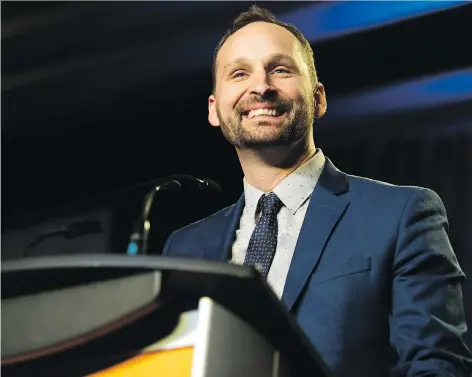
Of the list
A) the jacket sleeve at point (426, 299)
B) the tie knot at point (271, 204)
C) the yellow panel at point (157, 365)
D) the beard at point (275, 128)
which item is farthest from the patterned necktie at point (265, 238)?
the yellow panel at point (157, 365)

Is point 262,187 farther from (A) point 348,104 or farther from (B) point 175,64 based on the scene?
(B) point 175,64

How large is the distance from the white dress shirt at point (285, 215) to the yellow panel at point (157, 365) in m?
0.58

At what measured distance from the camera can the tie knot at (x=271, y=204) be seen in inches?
52.2

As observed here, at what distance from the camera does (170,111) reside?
2.05 metres

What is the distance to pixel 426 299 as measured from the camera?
1.09 metres

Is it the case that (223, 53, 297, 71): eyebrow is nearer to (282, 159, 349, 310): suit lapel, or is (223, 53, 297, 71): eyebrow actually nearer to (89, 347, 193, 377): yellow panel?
(282, 159, 349, 310): suit lapel

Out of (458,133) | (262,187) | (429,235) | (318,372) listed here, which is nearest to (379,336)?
(429,235)

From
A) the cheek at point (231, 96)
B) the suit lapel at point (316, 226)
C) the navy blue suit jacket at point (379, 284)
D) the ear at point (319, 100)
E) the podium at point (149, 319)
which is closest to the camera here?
the podium at point (149, 319)

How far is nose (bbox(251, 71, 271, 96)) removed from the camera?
1.38 meters

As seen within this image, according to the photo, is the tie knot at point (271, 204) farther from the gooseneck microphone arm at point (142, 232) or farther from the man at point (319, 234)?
the gooseneck microphone arm at point (142, 232)

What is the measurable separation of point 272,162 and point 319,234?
24 centimetres

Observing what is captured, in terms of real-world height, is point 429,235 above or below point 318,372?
below

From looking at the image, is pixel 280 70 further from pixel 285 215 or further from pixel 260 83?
pixel 285 215

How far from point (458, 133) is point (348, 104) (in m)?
0.27
